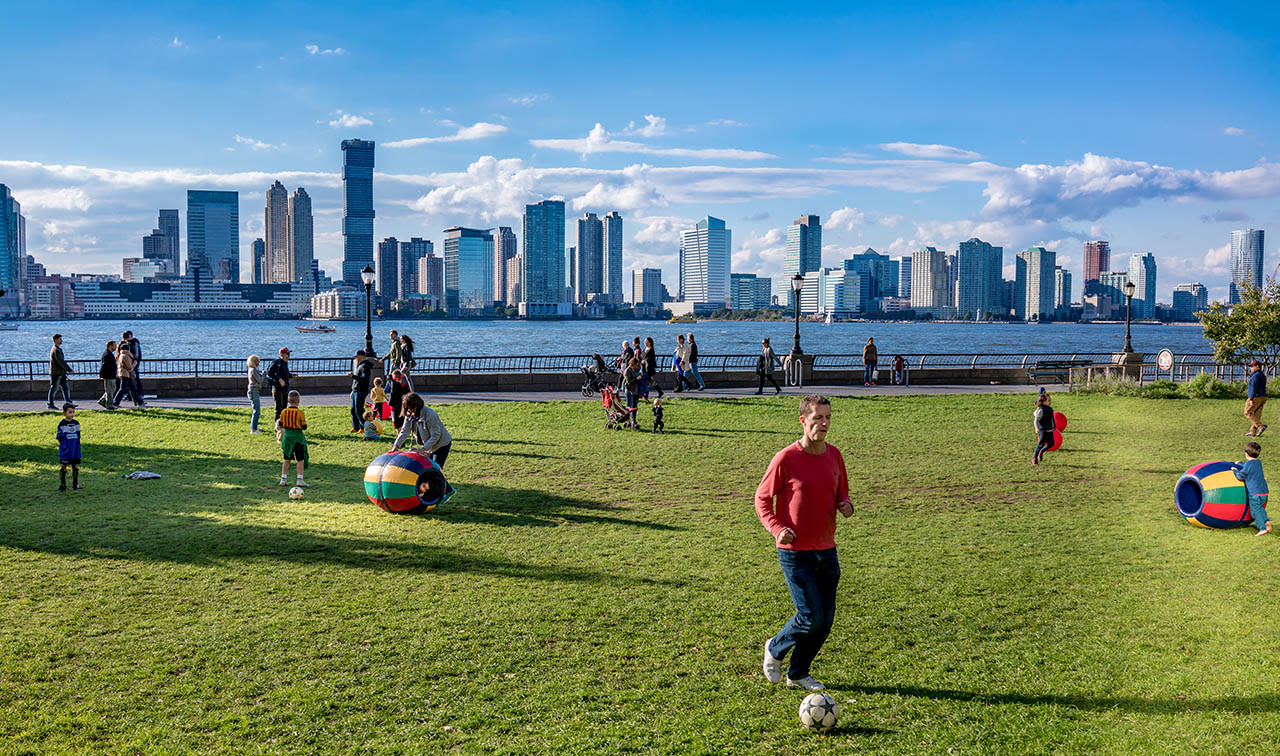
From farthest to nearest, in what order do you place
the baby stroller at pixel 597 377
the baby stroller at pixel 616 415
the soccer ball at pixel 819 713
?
the baby stroller at pixel 597 377
the baby stroller at pixel 616 415
the soccer ball at pixel 819 713

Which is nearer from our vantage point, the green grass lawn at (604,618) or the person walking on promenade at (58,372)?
the green grass lawn at (604,618)

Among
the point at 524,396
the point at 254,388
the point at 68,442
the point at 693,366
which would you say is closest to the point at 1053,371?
the point at 693,366

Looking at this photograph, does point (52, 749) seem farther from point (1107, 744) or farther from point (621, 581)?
point (1107, 744)

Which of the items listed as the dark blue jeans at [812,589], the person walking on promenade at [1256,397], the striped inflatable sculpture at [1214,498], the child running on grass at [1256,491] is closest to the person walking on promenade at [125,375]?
the dark blue jeans at [812,589]

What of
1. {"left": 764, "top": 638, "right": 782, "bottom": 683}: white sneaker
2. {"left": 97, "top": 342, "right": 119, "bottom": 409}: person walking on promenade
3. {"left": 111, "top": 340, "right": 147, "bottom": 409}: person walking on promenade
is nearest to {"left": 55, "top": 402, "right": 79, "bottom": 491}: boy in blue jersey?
{"left": 97, "top": 342, "right": 119, "bottom": 409}: person walking on promenade

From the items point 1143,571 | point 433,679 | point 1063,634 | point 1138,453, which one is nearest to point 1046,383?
point 1138,453

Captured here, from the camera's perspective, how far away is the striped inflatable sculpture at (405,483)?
39.0 feet

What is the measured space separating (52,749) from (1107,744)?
6.17m

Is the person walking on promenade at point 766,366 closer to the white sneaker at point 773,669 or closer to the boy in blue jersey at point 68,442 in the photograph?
the boy in blue jersey at point 68,442

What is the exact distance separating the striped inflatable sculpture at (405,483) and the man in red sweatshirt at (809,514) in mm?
6813

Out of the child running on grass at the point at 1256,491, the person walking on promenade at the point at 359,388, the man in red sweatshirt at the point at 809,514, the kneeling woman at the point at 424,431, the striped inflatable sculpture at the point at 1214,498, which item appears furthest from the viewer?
the person walking on promenade at the point at 359,388

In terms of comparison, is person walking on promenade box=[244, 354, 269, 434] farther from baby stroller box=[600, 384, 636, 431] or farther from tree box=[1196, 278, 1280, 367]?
tree box=[1196, 278, 1280, 367]

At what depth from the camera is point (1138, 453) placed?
1805 cm

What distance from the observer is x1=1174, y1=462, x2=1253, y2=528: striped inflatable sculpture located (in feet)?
36.9
